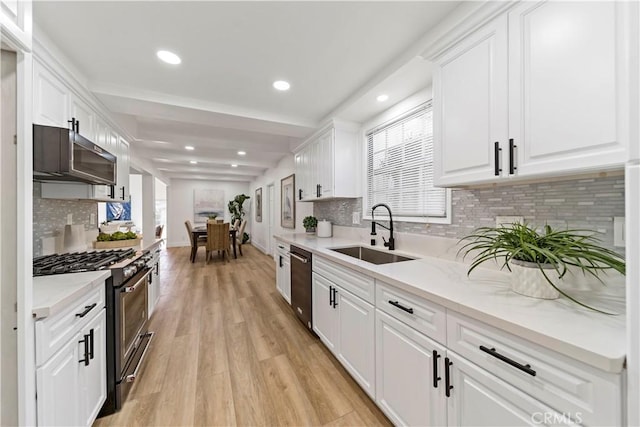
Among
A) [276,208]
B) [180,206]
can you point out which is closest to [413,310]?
[276,208]

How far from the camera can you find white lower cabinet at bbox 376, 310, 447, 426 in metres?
1.05

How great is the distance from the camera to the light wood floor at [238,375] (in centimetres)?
143

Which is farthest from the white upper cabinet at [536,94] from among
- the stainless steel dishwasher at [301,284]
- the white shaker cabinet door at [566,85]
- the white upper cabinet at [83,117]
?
the white upper cabinet at [83,117]

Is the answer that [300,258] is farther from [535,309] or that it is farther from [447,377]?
[535,309]

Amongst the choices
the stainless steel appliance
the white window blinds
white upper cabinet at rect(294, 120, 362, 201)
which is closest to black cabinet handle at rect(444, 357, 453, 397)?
the white window blinds

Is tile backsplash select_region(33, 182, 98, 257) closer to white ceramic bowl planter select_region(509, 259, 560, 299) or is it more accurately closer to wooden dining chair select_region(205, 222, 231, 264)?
wooden dining chair select_region(205, 222, 231, 264)

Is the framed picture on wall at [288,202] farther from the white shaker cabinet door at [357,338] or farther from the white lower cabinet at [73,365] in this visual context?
the white lower cabinet at [73,365]

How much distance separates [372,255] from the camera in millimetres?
2340

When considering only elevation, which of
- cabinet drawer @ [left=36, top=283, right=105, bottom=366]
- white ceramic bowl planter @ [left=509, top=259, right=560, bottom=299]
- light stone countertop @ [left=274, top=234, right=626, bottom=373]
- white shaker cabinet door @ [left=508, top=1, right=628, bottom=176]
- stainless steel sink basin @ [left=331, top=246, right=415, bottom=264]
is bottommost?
cabinet drawer @ [left=36, top=283, right=105, bottom=366]

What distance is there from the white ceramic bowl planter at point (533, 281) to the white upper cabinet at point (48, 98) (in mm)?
2845

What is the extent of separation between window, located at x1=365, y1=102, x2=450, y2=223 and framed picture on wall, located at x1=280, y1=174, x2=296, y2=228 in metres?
2.43

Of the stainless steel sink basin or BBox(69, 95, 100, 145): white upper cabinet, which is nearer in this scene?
BBox(69, 95, 100, 145): white upper cabinet

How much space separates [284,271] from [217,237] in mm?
3192

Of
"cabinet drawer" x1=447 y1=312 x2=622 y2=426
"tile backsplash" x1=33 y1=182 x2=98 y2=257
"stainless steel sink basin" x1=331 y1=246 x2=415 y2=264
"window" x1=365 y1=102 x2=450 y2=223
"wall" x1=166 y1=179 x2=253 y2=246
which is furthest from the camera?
"wall" x1=166 y1=179 x2=253 y2=246
